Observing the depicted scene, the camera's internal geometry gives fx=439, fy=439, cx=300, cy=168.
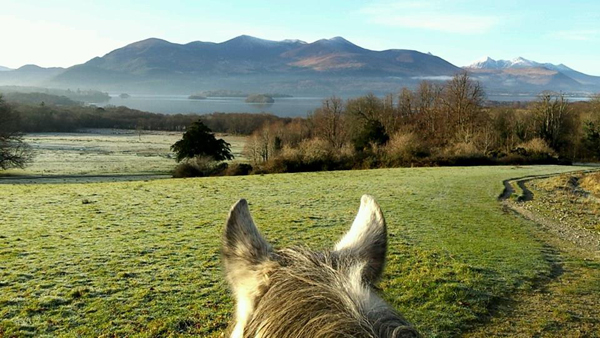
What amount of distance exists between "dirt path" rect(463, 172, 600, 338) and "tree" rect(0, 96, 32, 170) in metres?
50.7

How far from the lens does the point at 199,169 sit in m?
45.3

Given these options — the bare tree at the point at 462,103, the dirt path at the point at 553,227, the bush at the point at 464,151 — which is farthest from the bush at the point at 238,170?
the bare tree at the point at 462,103

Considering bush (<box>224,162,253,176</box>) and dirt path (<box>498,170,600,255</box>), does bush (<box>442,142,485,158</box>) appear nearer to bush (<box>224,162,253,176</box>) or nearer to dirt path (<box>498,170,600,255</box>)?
dirt path (<box>498,170,600,255</box>)

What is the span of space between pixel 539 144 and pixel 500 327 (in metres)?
52.2

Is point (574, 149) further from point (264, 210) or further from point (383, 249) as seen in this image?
point (383, 249)

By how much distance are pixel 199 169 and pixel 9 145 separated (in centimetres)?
2129

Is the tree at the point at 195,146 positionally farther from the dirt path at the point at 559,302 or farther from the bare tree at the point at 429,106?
the dirt path at the point at 559,302

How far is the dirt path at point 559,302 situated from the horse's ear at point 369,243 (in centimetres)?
586

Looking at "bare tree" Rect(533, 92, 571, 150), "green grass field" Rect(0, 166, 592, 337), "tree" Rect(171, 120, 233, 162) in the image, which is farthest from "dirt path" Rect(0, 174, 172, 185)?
"bare tree" Rect(533, 92, 571, 150)

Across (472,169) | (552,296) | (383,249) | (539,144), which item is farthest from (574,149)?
(383,249)

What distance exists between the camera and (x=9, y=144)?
156 ft

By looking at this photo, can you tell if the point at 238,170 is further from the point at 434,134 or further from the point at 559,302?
the point at 559,302

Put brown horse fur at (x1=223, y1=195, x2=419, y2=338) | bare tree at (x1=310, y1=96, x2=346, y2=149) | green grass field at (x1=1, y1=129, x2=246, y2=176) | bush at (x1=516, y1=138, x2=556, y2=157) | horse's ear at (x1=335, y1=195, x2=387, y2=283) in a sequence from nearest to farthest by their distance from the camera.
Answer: brown horse fur at (x1=223, y1=195, x2=419, y2=338), horse's ear at (x1=335, y1=195, x2=387, y2=283), bush at (x1=516, y1=138, x2=556, y2=157), green grass field at (x1=1, y1=129, x2=246, y2=176), bare tree at (x1=310, y1=96, x2=346, y2=149)

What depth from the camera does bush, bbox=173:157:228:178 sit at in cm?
4428
